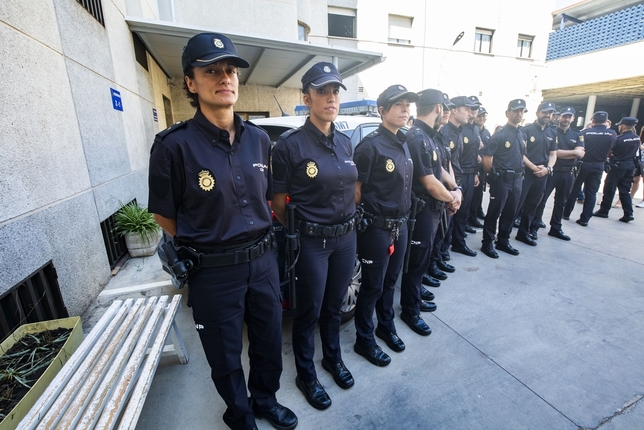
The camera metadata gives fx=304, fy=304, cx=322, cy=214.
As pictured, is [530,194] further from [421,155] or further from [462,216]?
[421,155]

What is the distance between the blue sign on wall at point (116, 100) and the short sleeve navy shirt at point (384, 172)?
148 inches

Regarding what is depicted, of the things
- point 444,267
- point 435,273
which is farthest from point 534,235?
point 435,273

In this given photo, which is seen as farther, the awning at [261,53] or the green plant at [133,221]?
the awning at [261,53]

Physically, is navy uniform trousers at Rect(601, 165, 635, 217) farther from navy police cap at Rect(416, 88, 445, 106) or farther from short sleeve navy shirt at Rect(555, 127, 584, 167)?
navy police cap at Rect(416, 88, 445, 106)

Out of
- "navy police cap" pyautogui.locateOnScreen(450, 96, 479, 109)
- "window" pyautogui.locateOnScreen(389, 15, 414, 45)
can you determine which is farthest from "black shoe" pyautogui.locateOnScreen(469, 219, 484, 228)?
"window" pyautogui.locateOnScreen(389, 15, 414, 45)

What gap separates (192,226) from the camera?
1480 mm

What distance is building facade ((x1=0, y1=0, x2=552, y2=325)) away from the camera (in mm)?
2146

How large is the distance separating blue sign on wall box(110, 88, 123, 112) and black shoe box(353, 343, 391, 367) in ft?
14.4

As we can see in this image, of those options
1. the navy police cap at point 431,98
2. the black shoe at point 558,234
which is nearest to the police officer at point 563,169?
the black shoe at point 558,234

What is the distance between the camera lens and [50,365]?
1674 mm

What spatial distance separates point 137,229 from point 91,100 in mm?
1613

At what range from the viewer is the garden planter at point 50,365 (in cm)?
140

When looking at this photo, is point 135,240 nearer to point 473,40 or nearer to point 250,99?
point 250,99

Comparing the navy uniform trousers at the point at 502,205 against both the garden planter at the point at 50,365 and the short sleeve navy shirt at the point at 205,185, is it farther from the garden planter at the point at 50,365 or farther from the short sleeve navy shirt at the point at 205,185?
the garden planter at the point at 50,365
